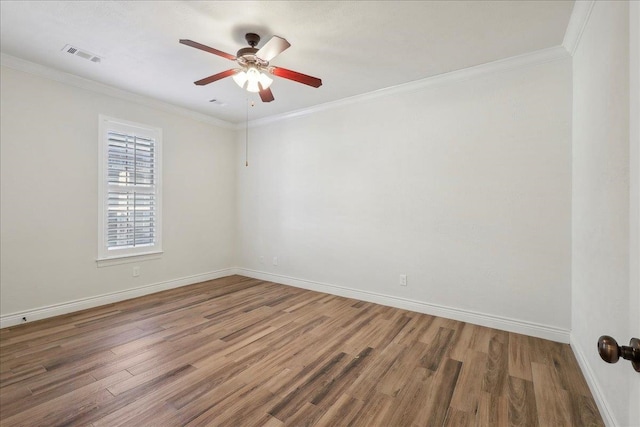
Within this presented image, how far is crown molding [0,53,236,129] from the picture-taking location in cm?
299

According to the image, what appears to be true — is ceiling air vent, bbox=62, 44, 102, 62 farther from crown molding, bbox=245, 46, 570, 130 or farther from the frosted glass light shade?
crown molding, bbox=245, 46, 570, 130

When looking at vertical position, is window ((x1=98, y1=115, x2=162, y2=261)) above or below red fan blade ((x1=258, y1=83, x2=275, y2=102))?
below

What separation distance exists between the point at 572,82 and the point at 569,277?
1.80m

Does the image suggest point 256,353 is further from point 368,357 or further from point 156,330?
point 156,330

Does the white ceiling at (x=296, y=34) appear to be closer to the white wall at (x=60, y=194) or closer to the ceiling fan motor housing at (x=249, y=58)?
the ceiling fan motor housing at (x=249, y=58)

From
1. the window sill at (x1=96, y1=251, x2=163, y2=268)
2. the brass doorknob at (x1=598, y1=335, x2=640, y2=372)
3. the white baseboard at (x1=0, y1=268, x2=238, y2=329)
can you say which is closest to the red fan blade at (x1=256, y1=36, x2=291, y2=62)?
the brass doorknob at (x1=598, y1=335, x2=640, y2=372)

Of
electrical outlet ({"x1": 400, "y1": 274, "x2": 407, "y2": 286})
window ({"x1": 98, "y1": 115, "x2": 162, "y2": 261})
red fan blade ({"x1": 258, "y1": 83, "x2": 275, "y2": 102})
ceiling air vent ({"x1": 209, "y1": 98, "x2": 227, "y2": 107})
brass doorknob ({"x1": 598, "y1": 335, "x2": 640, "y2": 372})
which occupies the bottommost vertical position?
electrical outlet ({"x1": 400, "y1": 274, "x2": 407, "y2": 286})

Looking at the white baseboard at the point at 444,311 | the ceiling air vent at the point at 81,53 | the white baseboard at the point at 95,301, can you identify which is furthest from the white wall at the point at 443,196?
the ceiling air vent at the point at 81,53

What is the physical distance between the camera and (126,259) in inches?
153

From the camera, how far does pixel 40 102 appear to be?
3.18 m

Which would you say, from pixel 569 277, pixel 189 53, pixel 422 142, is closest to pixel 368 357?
pixel 569 277

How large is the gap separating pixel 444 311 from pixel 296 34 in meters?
3.25

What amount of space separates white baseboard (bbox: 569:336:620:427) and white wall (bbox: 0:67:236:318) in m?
4.81

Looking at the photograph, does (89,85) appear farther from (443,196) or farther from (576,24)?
(576,24)
